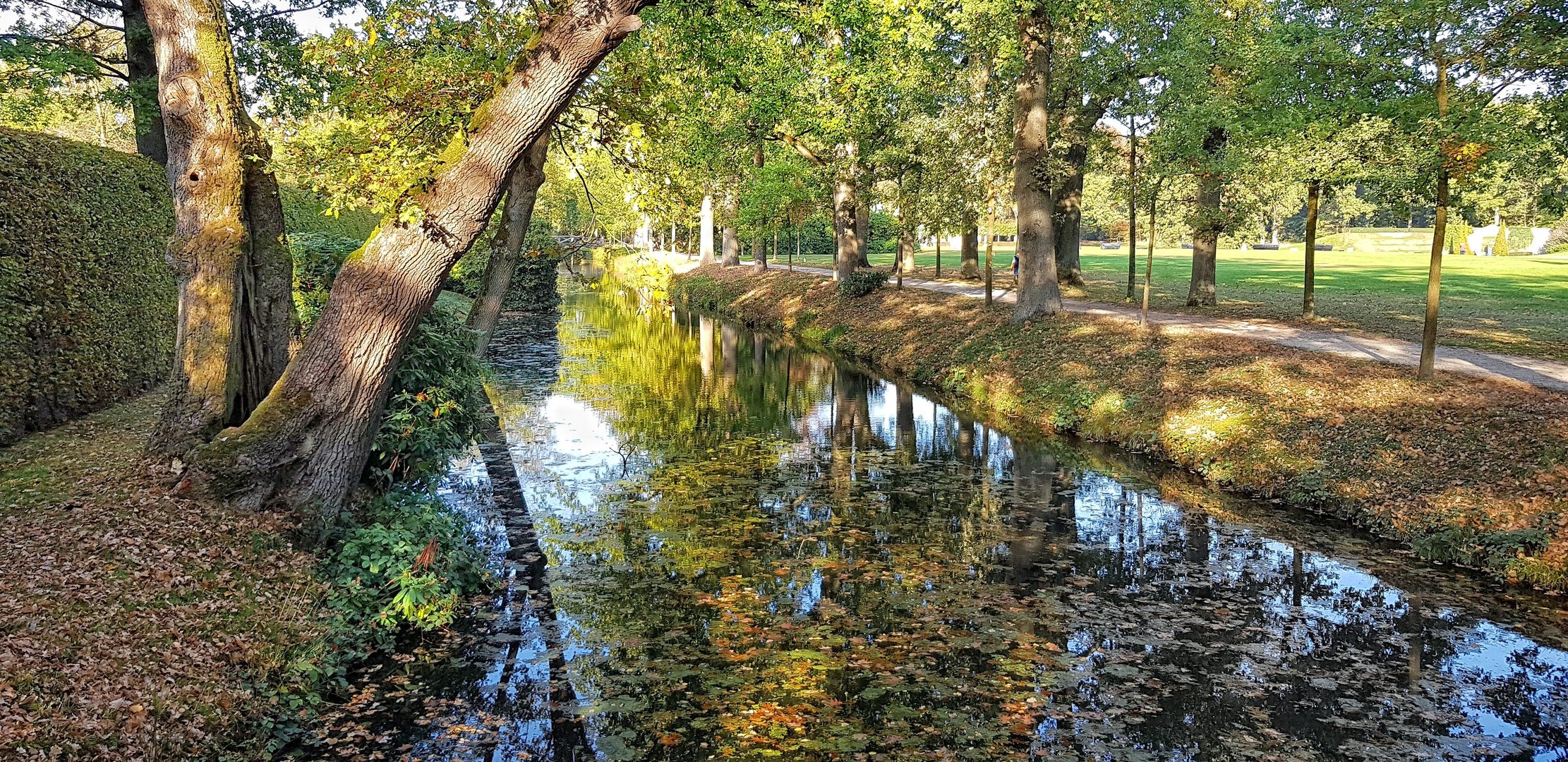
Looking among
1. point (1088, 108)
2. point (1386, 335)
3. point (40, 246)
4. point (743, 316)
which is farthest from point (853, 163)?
point (40, 246)

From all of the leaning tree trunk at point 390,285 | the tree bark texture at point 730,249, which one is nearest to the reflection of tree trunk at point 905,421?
the leaning tree trunk at point 390,285

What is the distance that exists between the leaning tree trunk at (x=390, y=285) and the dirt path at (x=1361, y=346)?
1495 cm

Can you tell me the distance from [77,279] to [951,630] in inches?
442

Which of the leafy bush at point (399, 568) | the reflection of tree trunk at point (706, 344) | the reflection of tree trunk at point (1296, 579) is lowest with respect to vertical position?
the reflection of tree trunk at point (1296, 579)

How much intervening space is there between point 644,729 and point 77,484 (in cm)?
582

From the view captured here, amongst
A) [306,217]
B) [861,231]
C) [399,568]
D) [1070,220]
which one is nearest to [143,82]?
[306,217]

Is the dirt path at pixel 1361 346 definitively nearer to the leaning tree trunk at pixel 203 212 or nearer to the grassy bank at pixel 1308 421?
the grassy bank at pixel 1308 421

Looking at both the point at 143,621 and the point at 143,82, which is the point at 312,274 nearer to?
the point at 143,621

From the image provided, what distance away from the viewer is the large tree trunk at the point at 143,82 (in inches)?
602

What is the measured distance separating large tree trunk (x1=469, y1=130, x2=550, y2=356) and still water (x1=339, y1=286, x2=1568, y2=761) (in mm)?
2490

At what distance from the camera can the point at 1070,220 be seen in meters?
31.9

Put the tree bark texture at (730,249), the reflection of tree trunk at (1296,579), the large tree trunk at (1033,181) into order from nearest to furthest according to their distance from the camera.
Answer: the reflection of tree trunk at (1296,579) → the large tree trunk at (1033,181) → the tree bark texture at (730,249)

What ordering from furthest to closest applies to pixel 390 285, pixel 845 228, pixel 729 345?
pixel 845 228, pixel 729 345, pixel 390 285

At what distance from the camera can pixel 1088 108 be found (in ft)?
83.0
